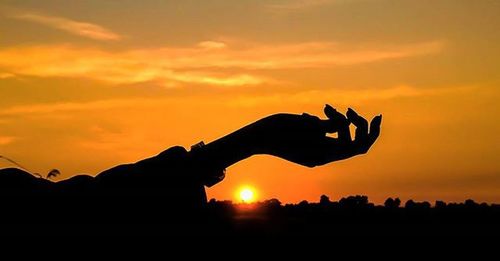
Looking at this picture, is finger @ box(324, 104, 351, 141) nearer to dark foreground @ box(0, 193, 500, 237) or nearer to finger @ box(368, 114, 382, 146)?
finger @ box(368, 114, 382, 146)

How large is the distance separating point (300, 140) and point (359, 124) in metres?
0.73

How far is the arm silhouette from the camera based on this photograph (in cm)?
871

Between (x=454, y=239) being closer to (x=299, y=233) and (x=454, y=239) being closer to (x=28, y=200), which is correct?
(x=299, y=233)

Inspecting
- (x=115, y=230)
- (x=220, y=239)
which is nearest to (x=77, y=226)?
(x=115, y=230)

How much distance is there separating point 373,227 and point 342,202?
6.11 metres

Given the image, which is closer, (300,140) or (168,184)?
(300,140)

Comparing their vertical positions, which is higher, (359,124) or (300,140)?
(359,124)

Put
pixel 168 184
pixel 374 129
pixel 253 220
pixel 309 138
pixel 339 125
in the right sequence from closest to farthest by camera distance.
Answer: pixel 309 138 < pixel 339 125 < pixel 374 129 < pixel 168 184 < pixel 253 220

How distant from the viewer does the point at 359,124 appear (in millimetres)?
8984

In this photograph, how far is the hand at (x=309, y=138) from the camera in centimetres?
870

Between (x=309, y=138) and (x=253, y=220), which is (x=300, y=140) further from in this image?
(x=253, y=220)

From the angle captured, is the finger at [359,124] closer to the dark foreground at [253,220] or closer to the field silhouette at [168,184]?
the field silhouette at [168,184]

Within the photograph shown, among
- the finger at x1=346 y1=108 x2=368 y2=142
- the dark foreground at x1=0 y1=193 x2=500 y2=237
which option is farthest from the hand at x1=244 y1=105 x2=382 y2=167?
the dark foreground at x1=0 y1=193 x2=500 y2=237

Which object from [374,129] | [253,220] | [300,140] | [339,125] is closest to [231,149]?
[300,140]
